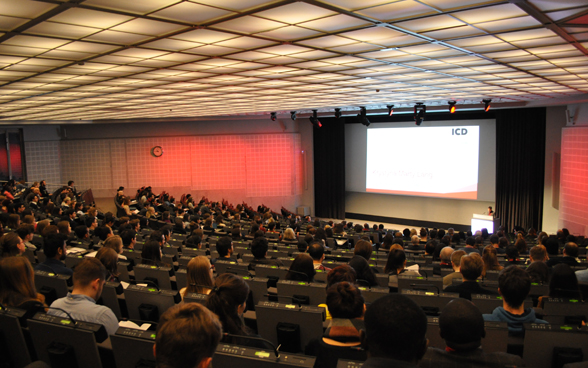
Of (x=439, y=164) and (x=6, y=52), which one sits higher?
(x=6, y=52)

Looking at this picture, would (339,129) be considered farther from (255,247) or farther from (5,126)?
(255,247)

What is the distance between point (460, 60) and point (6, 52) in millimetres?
6640

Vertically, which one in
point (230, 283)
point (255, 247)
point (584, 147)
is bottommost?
point (255, 247)

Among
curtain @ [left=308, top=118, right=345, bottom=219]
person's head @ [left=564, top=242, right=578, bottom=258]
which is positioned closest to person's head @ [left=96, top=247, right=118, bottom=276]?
person's head @ [left=564, top=242, right=578, bottom=258]

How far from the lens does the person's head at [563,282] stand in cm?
423

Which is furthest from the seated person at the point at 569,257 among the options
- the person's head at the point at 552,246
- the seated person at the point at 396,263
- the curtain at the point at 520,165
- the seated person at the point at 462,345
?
the curtain at the point at 520,165

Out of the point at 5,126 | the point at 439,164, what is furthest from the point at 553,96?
the point at 5,126

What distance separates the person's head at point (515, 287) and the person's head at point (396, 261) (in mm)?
2294

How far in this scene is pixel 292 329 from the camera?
A: 122 inches

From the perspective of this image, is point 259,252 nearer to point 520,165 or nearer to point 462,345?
point 462,345

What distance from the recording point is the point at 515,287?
343cm

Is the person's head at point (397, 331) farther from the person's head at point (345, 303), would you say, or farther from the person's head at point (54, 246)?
the person's head at point (54, 246)

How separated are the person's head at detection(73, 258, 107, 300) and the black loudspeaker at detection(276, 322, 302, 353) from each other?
58.8 inches

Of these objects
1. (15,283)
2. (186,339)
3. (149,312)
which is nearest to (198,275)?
(149,312)
